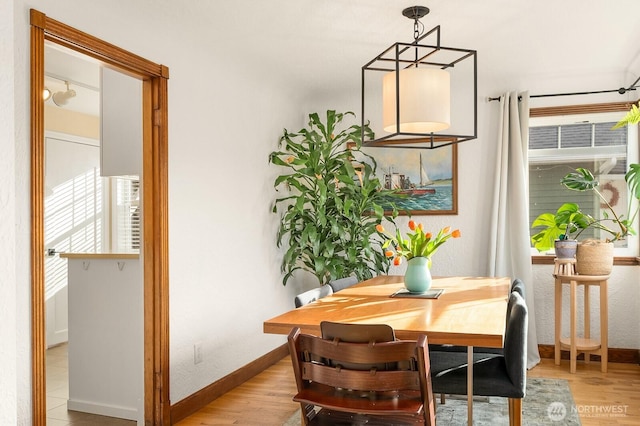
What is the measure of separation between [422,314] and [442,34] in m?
1.96

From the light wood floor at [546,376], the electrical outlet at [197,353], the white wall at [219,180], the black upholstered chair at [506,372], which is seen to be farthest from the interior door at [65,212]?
the black upholstered chair at [506,372]

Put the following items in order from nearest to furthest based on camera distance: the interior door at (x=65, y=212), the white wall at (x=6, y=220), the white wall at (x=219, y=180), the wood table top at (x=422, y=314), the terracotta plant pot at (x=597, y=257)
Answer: the white wall at (x=6, y=220), the wood table top at (x=422, y=314), the white wall at (x=219, y=180), the terracotta plant pot at (x=597, y=257), the interior door at (x=65, y=212)

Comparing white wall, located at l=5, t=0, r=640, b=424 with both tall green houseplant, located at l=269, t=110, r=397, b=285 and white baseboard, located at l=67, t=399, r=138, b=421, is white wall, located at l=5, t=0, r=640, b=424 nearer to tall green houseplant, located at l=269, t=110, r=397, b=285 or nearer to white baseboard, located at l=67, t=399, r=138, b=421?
tall green houseplant, located at l=269, t=110, r=397, b=285

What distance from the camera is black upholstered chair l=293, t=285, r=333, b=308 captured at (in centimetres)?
293

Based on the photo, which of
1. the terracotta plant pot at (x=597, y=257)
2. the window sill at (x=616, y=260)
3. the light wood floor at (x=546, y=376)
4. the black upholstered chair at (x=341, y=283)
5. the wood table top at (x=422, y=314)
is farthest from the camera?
the window sill at (x=616, y=260)

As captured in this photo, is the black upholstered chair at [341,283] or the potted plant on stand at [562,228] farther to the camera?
the potted plant on stand at [562,228]

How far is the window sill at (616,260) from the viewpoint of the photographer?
4.56 metres

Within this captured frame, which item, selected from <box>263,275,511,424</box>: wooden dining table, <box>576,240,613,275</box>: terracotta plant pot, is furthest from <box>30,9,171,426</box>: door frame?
<box>576,240,613,275</box>: terracotta plant pot

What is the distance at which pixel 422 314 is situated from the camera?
2.51 m

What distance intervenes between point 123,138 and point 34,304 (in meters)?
1.47

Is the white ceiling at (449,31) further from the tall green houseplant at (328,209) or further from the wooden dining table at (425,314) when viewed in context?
the wooden dining table at (425,314)

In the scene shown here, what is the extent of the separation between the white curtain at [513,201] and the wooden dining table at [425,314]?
130 centimetres

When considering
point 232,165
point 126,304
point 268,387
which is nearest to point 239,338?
point 268,387

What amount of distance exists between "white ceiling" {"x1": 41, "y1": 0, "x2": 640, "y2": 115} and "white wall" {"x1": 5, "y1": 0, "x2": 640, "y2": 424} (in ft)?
0.16
